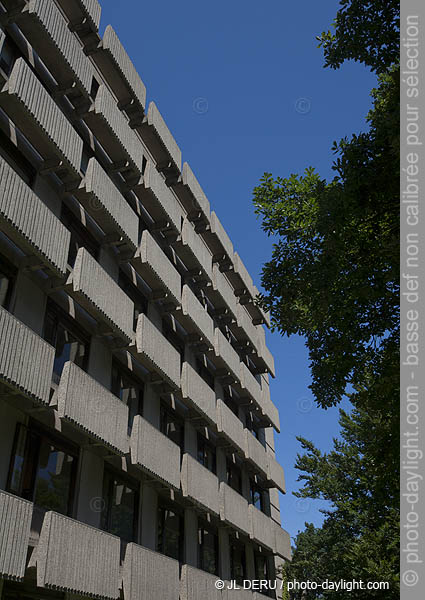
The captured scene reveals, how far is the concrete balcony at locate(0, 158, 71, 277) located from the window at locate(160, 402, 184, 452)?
23.9ft

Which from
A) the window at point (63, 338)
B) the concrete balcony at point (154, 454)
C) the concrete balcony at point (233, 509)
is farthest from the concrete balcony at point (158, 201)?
the concrete balcony at point (233, 509)

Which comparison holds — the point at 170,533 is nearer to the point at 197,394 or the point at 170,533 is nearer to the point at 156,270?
the point at 197,394

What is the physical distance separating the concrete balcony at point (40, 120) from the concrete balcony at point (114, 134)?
1978mm

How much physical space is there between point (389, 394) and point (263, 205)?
5.36 meters

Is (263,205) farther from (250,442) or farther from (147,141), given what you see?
(250,442)

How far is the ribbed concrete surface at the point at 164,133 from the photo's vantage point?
2000 centimetres

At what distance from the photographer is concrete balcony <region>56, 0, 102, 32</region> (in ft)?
52.5

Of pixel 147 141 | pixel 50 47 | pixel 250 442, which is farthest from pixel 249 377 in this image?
pixel 50 47

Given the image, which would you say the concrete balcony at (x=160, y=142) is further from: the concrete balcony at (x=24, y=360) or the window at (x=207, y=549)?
the window at (x=207, y=549)

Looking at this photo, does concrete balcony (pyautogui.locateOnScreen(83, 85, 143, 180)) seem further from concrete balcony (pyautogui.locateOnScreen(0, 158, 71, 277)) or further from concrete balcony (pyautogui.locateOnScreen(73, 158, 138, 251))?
concrete balcony (pyautogui.locateOnScreen(0, 158, 71, 277))

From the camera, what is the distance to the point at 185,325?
20.5 metres

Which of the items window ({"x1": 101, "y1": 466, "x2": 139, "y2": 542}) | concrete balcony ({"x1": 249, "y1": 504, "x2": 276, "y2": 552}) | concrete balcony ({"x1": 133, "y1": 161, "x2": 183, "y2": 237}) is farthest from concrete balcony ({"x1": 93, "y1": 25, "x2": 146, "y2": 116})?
concrete balcony ({"x1": 249, "y1": 504, "x2": 276, "y2": 552})

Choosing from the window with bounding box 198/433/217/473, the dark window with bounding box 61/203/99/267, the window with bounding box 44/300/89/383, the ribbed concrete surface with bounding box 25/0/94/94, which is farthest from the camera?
the window with bounding box 198/433/217/473

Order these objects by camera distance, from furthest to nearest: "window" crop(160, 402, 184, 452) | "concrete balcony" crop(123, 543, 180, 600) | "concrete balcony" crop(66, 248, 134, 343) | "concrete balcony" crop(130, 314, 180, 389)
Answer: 1. "window" crop(160, 402, 184, 452)
2. "concrete balcony" crop(130, 314, 180, 389)
3. "concrete balcony" crop(66, 248, 134, 343)
4. "concrete balcony" crop(123, 543, 180, 600)
